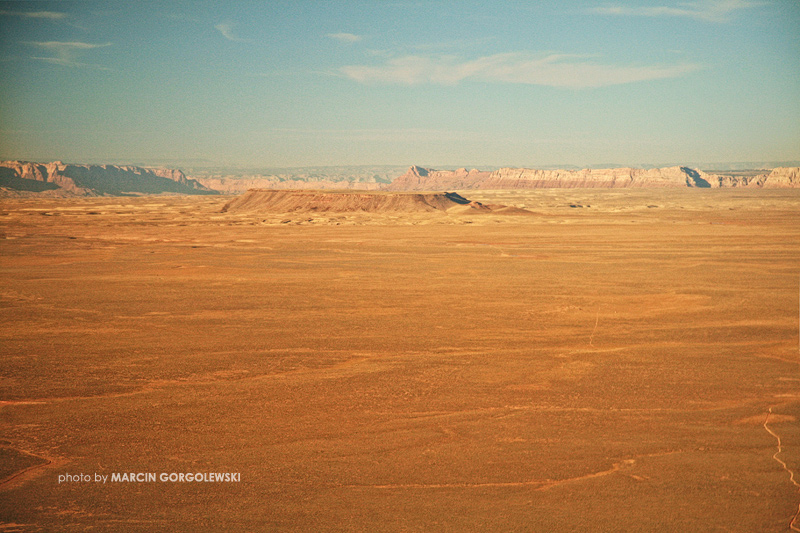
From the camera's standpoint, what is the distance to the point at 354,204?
107 m

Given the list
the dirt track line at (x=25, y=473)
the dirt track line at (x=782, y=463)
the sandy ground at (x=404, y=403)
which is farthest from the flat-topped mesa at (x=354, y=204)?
the dirt track line at (x=25, y=473)

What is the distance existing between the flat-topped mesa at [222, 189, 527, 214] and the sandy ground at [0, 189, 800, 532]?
243 ft

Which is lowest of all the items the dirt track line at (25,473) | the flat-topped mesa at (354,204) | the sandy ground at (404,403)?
the dirt track line at (25,473)

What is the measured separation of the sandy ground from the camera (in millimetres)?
8664

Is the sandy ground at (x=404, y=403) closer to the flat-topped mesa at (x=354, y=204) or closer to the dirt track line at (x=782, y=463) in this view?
the dirt track line at (x=782, y=463)

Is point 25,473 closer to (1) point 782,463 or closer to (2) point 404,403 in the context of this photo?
(2) point 404,403

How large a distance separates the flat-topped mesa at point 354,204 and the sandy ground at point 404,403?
2922 inches

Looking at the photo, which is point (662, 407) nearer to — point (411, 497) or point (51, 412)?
point (411, 497)

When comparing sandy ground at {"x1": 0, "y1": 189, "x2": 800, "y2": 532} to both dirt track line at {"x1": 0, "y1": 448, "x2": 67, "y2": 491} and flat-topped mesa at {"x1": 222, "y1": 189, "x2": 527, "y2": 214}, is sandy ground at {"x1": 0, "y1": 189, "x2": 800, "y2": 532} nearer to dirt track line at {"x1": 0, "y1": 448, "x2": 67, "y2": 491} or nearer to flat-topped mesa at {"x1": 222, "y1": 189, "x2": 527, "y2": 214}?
dirt track line at {"x1": 0, "y1": 448, "x2": 67, "y2": 491}

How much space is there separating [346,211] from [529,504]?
3794 inches

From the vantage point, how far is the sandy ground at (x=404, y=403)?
28.4 feet

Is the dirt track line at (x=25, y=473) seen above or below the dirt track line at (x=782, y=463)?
A: below

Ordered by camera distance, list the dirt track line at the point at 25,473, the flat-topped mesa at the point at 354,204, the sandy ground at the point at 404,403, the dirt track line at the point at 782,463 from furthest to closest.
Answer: the flat-topped mesa at the point at 354,204, the dirt track line at the point at 25,473, the sandy ground at the point at 404,403, the dirt track line at the point at 782,463

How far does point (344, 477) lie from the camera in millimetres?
9469
